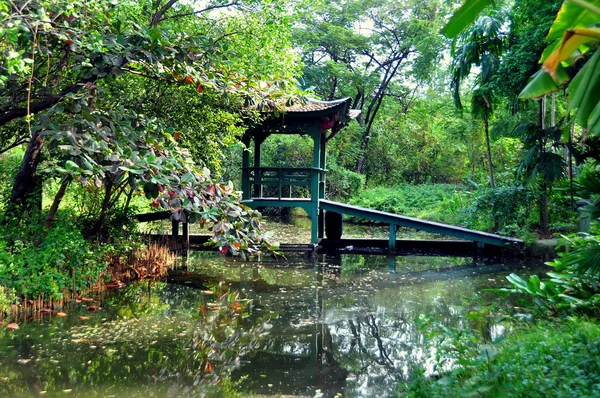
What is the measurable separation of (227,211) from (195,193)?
469mm

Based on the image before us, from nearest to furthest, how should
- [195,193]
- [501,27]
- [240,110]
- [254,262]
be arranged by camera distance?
[195,193] < [240,110] < [254,262] < [501,27]

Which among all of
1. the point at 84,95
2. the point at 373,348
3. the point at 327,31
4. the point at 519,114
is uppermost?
the point at 327,31

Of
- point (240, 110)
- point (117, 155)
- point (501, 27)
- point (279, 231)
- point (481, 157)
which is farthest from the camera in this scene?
point (481, 157)

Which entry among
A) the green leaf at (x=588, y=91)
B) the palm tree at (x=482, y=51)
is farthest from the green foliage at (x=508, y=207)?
the green leaf at (x=588, y=91)

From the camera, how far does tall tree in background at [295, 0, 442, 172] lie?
22.8 meters

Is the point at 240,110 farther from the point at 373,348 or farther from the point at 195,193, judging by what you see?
the point at 373,348

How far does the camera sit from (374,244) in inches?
568

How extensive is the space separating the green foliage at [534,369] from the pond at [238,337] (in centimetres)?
95

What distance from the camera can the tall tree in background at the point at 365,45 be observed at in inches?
899

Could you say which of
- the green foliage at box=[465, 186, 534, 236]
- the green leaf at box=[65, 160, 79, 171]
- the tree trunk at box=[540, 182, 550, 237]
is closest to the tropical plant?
the tree trunk at box=[540, 182, 550, 237]

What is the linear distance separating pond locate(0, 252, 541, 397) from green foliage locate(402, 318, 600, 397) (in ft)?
3.12

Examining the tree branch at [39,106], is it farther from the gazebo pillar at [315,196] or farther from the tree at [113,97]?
the gazebo pillar at [315,196]

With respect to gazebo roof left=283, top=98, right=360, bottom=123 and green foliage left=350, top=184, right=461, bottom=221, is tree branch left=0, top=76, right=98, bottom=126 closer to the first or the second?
gazebo roof left=283, top=98, right=360, bottom=123

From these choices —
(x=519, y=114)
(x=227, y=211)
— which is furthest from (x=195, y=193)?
(x=519, y=114)
